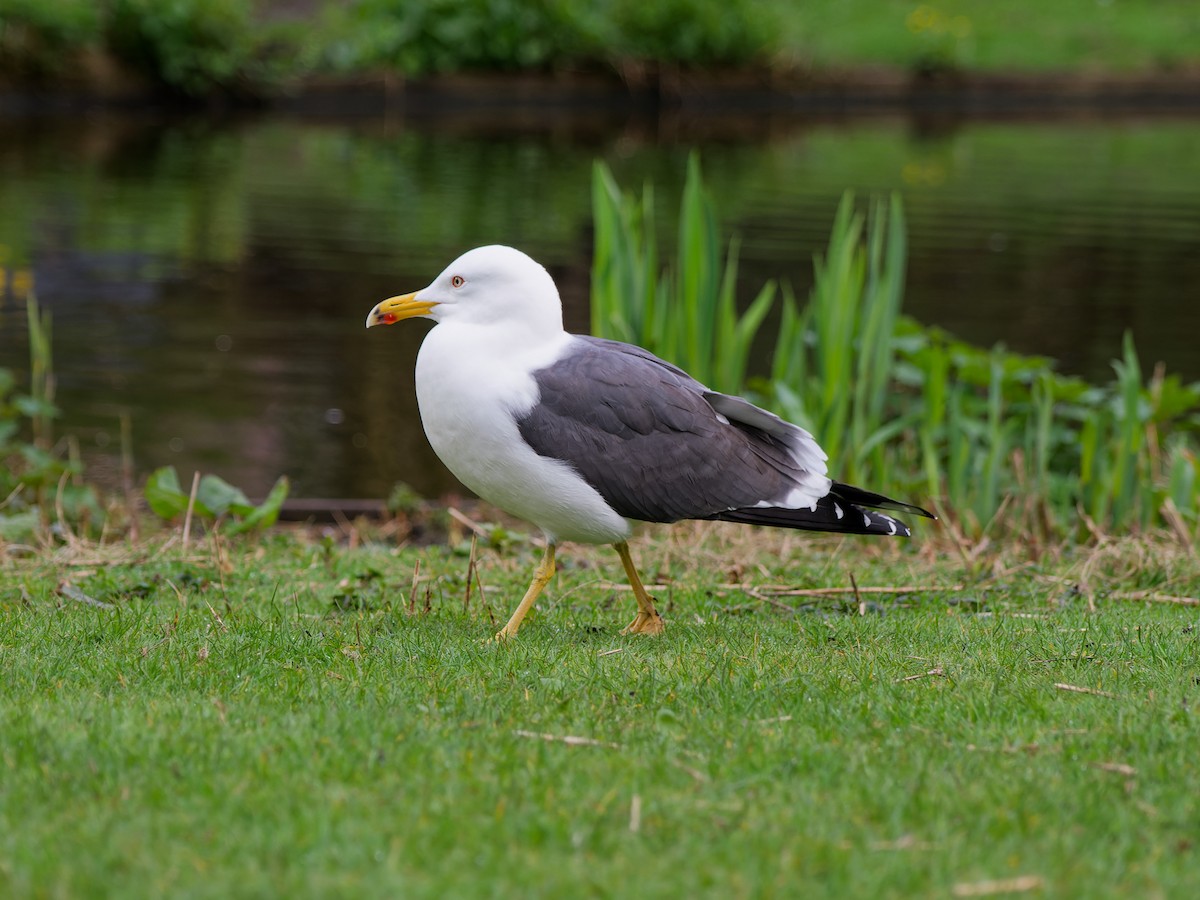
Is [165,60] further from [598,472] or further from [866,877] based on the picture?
[866,877]

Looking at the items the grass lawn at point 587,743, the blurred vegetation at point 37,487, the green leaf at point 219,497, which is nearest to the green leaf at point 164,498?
the green leaf at point 219,497

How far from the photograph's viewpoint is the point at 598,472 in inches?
193

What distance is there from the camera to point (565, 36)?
28.4 m

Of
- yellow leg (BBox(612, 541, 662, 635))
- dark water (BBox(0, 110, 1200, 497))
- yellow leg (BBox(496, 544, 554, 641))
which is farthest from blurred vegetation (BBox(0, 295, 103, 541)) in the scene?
yellow leg (BBox(612, 541, 662, 635))

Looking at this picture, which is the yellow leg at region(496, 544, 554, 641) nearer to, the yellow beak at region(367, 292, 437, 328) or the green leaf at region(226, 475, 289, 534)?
the yellow beak at region(367, 292, 437, 328)

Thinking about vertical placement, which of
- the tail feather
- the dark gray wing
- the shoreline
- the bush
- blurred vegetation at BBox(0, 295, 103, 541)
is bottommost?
blurred vegetation at BBox(0, 295, 103, 541)

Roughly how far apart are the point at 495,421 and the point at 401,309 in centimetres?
55

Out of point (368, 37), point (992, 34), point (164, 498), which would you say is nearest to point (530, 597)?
point (164, 498)

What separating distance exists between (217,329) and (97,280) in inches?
88.0

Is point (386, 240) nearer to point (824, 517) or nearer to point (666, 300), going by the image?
point (666, 300)

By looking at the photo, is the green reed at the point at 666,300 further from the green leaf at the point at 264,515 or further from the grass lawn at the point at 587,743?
the grass lawn at the point at 587,743

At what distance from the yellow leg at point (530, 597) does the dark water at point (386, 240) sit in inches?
148

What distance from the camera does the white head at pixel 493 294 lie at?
16.0 ft

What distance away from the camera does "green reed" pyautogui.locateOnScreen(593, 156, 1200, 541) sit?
7.14 m
